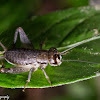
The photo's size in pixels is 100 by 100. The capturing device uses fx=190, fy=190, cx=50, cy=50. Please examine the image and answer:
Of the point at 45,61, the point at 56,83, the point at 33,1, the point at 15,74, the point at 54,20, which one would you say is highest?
the point at 33,1

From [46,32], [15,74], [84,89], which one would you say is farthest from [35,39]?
[84,89]

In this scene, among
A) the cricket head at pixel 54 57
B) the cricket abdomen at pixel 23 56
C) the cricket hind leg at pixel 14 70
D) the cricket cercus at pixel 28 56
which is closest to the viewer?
the cricket hind leg at pixel 14 70

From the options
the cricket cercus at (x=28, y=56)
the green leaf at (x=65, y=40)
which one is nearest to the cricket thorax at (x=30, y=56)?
the cricket cercus at (x=28, y=56)

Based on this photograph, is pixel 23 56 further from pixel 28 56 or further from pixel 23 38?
pixel 23 38

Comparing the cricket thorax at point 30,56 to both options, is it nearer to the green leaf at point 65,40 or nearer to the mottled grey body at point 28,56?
the mottled grey body at point 28,56

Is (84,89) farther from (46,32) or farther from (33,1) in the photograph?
(33,1)

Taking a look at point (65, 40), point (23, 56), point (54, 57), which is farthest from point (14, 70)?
point (65, 40)
